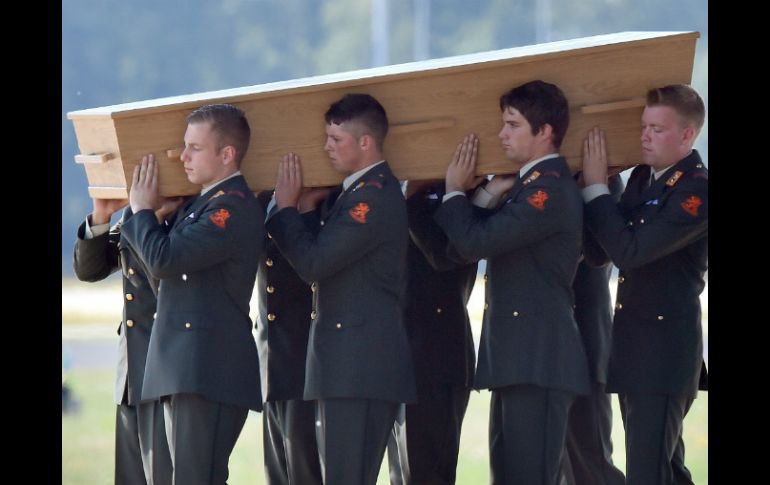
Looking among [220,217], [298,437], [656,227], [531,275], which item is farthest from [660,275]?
[220,217]

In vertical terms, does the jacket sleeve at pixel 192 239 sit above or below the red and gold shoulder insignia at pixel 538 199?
below

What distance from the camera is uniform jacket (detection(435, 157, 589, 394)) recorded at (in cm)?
529

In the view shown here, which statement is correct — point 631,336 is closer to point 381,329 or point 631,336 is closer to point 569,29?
point 381,329

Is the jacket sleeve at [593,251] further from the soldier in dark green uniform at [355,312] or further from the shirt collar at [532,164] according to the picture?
the soldier in dark green uniform at [355,312]

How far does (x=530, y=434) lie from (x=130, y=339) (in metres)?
1.67

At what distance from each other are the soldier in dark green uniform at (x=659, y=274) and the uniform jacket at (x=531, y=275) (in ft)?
0.57

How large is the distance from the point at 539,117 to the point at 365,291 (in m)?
0.95

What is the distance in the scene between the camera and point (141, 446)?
18.6 feet

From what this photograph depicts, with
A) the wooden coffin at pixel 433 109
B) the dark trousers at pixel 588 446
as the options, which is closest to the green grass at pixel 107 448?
the dark trousers at pixel 588 446

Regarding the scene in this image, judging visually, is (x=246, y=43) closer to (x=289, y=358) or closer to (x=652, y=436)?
(x=289, y=358)

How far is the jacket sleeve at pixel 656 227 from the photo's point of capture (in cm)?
532

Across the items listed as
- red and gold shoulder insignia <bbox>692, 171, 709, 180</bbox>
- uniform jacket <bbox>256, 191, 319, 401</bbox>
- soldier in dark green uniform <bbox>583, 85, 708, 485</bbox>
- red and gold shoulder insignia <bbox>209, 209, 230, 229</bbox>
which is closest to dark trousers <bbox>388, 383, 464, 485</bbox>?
uniform jacket <bbox>256, 191, 319, 401</bbox>

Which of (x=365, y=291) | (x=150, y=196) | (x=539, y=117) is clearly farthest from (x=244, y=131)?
(x=539, y=117)

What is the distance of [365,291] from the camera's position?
5324mm
